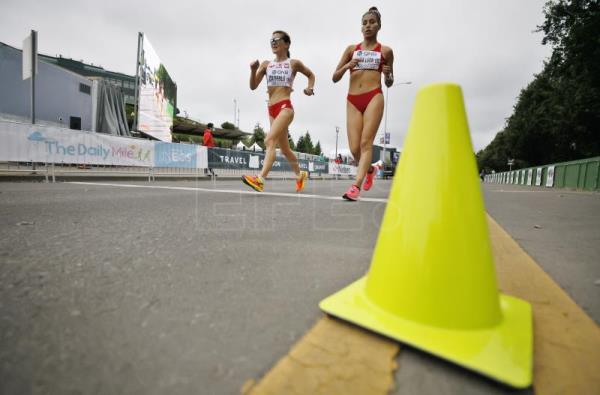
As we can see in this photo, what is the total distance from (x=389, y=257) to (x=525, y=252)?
4.18ft

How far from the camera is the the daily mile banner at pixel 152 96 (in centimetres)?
1739

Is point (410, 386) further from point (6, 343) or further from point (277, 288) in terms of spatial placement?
point (6, 343)

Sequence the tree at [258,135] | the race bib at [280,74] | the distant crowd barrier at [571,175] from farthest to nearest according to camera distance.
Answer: the tree at [258,135], the distant crowd barrier at [571,175], the race bib at [280,74]

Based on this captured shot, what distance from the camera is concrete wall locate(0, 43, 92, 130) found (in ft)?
53.6

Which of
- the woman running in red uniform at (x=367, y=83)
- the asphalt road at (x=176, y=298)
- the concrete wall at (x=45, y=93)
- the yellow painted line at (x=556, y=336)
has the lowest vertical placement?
the asphalt road at (x=176, y=298)

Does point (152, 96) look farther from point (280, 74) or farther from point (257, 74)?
point (280, 74)

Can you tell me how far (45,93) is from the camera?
1827cm

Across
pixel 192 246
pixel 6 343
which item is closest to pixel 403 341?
pixel 6 343

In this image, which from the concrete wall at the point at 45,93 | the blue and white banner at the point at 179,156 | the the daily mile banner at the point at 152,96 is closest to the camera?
the blue and white banner at the point at 179,156

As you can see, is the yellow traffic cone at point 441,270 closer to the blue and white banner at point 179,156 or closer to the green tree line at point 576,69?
the blue and white banner at point 179,156

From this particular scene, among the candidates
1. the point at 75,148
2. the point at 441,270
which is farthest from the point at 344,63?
the point at 75,148

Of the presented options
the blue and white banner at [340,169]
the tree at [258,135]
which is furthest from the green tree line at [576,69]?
the tree at [258,135]

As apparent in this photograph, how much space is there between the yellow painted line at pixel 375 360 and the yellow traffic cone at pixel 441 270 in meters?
0.04

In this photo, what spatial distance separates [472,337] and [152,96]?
68.3 feet
